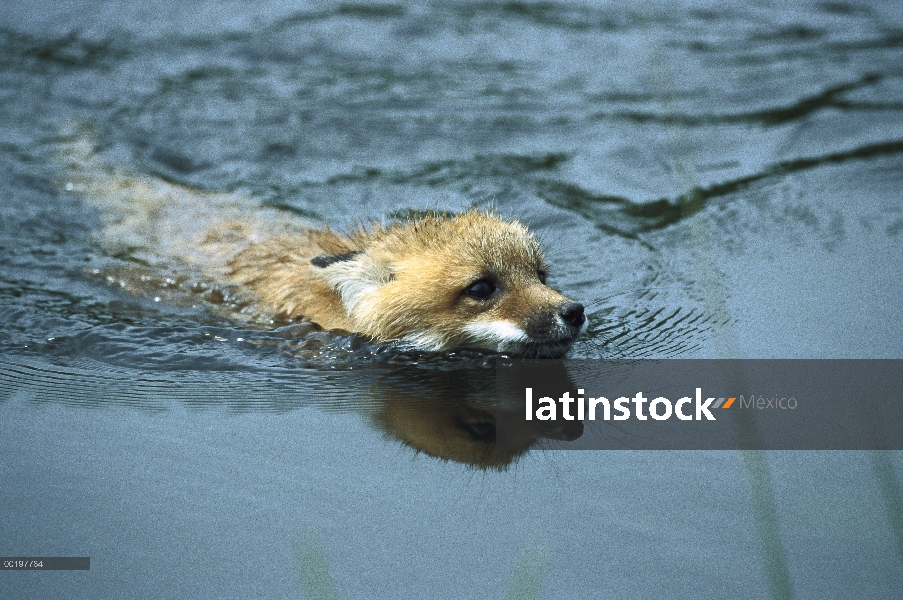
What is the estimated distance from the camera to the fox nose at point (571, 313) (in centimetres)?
585

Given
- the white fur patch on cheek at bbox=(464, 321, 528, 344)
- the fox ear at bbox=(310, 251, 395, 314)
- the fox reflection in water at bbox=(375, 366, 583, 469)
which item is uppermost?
the fox ear at bbox=(310, 251, 395, 314)

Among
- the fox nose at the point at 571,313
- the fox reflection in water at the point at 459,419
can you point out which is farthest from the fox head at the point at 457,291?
the fox reflection in water at the point at 459,419

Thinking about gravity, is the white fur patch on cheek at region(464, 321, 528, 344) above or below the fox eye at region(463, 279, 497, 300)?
below

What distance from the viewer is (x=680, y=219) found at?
8.84 meters

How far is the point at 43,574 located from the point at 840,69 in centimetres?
1034

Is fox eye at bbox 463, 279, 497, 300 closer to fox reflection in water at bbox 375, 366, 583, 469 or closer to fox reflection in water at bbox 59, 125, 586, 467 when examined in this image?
fox reflection in water at bbox 59, 125, 586, 467

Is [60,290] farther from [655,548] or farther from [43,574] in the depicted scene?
[655,548]

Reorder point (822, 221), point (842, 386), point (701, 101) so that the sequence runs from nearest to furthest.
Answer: point (842, 386) < point (822, 221) < point (701, 101)

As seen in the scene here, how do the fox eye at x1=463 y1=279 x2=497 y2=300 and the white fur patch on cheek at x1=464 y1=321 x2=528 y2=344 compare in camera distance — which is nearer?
the white fur patch on cheek at x1=464 y1=321 x2=528 y2=344

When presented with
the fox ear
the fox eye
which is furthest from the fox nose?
the fox ear

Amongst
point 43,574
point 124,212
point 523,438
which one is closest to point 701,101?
point 124,212

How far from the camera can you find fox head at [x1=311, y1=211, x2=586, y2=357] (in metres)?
5.95

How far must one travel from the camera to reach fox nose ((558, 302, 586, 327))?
585 centimetres

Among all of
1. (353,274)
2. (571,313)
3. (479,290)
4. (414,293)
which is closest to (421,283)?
(414,293)
